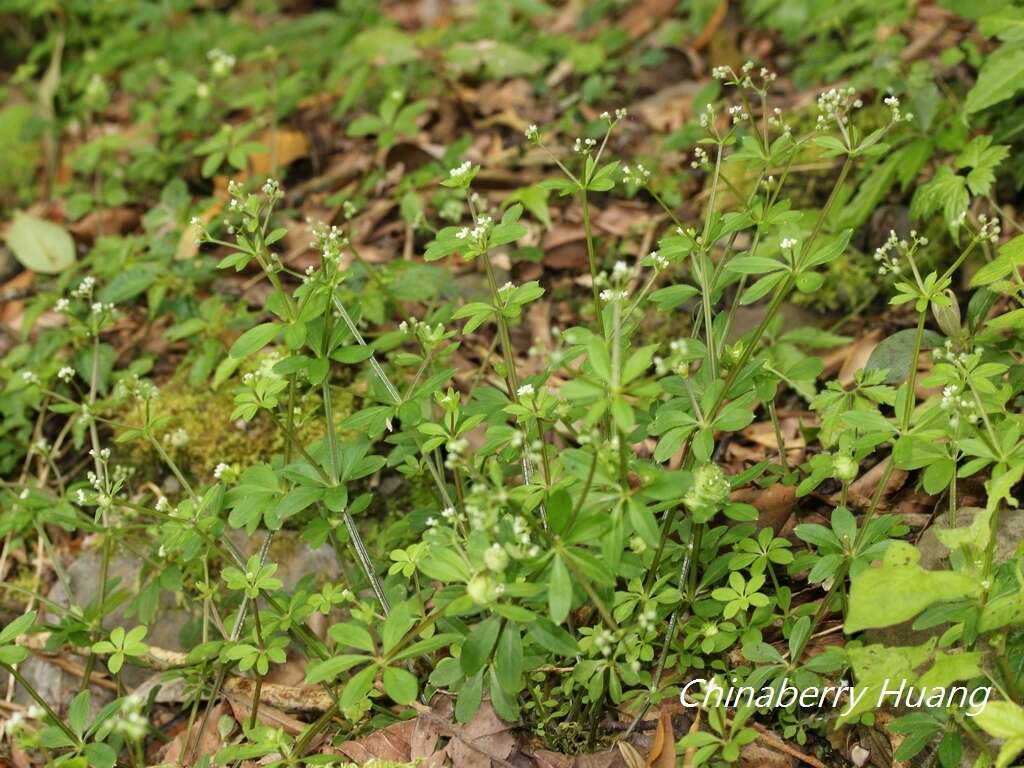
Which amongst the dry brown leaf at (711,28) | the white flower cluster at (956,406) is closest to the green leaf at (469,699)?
the white flower cluster at (956,406)

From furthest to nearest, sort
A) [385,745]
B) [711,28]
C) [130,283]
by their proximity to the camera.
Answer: [711,28]
[130,283]
[385,745]

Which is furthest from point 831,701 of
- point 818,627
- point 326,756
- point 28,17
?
point 28,17

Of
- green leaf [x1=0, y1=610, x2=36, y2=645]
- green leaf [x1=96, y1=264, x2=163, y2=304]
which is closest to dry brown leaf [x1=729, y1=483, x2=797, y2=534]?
green leaf [x1=0, y1=610, x2=36, y2=645]

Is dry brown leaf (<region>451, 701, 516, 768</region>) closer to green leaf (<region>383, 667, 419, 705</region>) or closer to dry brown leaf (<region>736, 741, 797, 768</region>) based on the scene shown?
green leaf (<region>383, 667, 419, 705</region>)

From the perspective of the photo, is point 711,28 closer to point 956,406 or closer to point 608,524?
point 956,406

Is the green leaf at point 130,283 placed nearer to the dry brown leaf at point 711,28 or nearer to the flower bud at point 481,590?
the flower bud at point 481,590

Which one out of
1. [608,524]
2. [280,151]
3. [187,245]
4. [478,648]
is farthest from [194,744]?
[280,151]

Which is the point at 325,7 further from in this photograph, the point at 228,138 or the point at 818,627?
the point at 818,627
